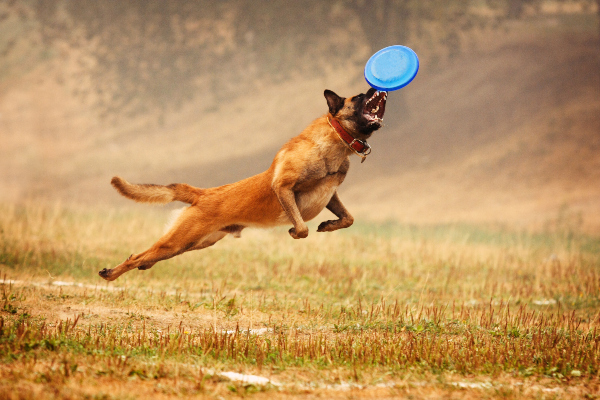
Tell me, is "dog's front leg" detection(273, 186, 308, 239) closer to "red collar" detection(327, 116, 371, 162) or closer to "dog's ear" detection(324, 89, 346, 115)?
"red collar" detection(327, 116, 371, 162)

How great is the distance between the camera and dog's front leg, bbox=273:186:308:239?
6789mm

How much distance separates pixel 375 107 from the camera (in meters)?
6.86

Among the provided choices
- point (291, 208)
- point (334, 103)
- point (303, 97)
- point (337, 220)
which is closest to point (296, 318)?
point (337, 220)

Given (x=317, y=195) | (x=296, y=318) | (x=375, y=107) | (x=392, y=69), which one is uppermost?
(x=392, y=69)

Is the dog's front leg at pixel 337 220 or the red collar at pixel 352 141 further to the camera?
the dog's front leg at pixel 337 220

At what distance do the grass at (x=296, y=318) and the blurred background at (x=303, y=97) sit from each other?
39.6ft

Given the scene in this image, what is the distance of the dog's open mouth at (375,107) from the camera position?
22.2ft

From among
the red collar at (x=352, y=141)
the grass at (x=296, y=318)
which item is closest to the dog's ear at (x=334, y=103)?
the red collar at (x=352, y=141)

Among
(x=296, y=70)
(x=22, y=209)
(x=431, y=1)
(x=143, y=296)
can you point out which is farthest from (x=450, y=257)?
(x=296, y=70)

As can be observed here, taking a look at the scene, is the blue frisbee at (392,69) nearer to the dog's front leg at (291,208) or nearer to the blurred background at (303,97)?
the dog's front leg at (291,208)

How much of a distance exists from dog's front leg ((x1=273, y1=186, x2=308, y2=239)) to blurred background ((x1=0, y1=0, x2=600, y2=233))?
1794 centimetres

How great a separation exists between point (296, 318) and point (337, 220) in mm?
1318

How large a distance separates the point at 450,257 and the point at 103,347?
8.64 meters

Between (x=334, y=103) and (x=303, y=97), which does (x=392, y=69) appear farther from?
(x=303, y=97)
